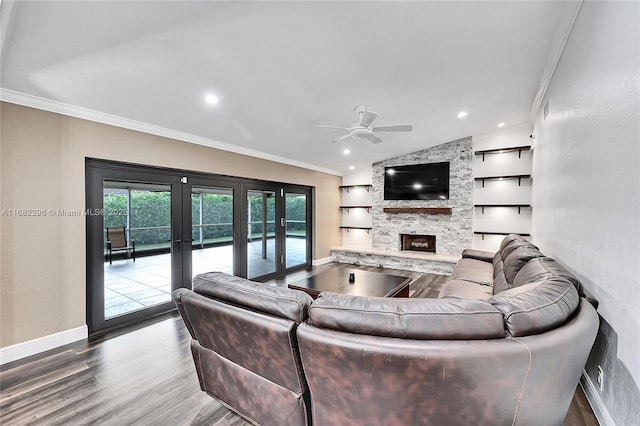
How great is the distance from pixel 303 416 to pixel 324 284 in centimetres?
212

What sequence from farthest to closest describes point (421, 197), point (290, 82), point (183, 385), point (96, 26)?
point (421, 197) → point (290, 82) → point (183, 385) → point (96, 26)

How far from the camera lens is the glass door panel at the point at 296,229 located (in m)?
6.13

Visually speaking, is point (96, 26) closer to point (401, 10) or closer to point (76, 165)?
point (76, 165)

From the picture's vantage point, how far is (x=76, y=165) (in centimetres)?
292

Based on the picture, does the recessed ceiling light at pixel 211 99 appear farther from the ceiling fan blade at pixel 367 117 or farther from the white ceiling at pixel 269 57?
the ceiling fan blade at pixel 367 117

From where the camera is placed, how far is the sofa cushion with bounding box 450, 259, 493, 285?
11.3 ft

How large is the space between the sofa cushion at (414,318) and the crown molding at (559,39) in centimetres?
271

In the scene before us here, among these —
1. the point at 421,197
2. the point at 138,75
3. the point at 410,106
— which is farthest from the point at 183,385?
the point at 421,197

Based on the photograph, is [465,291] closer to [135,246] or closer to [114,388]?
[114,388]

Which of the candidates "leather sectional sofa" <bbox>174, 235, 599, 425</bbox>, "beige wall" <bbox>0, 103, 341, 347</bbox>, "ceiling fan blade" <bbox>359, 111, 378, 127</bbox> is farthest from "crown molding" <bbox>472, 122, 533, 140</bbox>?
"beige wall" <bbox>0, 103, 341, 347</bbox>

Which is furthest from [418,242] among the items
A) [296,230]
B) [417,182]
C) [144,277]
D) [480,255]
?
[144,277]

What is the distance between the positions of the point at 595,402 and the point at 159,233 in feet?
15.1

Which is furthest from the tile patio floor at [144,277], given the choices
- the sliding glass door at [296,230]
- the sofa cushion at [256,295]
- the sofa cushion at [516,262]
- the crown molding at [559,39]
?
the crown molding at [559,39]

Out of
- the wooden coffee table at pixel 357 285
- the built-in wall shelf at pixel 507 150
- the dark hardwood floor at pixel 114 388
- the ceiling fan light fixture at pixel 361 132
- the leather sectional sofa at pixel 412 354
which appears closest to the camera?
the leather sectional sofa at pixel 412 354
